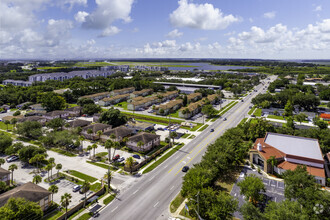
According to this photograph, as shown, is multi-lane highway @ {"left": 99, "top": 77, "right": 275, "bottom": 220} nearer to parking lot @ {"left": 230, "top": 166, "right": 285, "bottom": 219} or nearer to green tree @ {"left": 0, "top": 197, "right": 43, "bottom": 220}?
green tree @ {"left": 0, "top": 197, "right": 43, "bottom": 220}

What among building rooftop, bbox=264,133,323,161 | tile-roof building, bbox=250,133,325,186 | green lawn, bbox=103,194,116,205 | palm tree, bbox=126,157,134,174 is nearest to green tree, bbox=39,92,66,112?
palm tree, bbox=126,157,134,174

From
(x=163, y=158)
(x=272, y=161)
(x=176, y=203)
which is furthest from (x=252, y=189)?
(x=163, y=158)

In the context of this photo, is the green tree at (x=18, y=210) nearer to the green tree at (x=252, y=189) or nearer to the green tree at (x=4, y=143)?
the green tree at (x=252, y=189)

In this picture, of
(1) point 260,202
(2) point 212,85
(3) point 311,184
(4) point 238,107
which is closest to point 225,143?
(1) point 260,202

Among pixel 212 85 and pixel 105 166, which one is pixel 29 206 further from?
pixel 212 85

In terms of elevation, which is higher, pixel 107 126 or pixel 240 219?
pixel 107 126

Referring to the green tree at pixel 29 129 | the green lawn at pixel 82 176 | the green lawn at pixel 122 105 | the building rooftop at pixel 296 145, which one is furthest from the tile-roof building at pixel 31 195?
the green lawn at pixel 122 105
